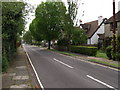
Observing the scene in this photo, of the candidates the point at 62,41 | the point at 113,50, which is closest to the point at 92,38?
the point at 62,41

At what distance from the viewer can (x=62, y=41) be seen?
153 ft

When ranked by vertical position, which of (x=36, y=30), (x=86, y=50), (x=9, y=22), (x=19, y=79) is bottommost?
(x=19, y=79)

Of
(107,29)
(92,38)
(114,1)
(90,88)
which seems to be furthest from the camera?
(92,38)

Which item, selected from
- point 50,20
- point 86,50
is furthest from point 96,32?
point 86,50

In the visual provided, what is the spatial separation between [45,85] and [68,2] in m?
26.3

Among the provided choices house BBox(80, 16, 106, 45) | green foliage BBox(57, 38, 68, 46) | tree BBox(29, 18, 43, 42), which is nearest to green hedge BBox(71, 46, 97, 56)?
green foliage BBox(57, 38, 68, 46)

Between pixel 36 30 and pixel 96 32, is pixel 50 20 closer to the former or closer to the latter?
pixel 36 30

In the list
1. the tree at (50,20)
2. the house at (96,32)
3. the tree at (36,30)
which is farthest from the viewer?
the tree at (36,30)

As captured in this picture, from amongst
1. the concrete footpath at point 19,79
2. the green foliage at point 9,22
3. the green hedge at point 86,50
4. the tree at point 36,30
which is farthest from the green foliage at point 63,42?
the concrete footpath at point 19,79

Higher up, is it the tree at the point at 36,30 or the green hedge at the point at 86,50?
the tree at the point at 36,30

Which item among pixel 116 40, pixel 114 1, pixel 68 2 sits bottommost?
pixel 116 40

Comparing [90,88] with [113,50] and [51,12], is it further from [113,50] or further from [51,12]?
[51,12]

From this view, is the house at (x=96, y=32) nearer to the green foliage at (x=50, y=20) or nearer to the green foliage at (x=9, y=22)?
the green foliage at (x=50, y=20)

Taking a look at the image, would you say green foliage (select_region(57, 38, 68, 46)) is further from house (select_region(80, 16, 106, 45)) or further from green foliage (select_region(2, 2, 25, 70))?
green foliage (select_region(2, 2, 25, 70))
